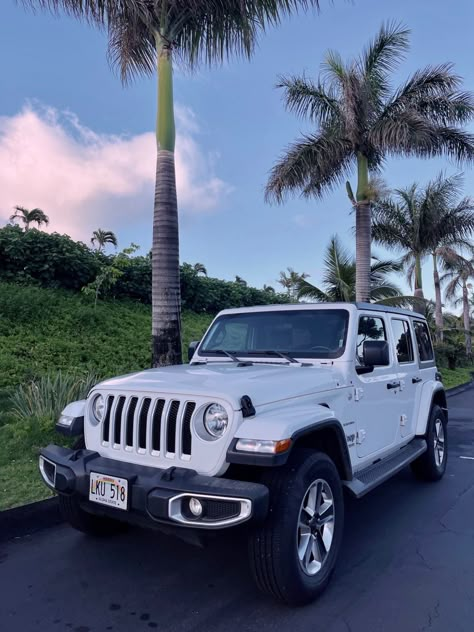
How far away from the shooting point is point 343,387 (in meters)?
3.65

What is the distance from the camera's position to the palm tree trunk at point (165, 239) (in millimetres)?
6816

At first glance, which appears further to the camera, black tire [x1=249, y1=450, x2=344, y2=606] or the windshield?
the windshield

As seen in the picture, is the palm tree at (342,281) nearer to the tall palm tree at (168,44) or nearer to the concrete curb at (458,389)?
the concrete curb at (458,389)

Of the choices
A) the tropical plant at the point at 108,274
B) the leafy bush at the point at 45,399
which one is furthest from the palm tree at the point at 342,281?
the leafy bush at the point at 45,399

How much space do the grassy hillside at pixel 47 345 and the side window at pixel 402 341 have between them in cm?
379

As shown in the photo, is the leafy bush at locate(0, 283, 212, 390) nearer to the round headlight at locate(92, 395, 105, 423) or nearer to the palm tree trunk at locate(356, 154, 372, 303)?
the round headlight at locate(92, 395, 105, 423)

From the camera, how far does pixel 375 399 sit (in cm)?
409

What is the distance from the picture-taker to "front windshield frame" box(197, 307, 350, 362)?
3951 mm

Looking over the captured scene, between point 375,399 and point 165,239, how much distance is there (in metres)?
4.16

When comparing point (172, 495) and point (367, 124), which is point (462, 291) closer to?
point (367, 124)

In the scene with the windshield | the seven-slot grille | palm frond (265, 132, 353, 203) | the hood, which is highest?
palm frond (265, 132, 353, 203)

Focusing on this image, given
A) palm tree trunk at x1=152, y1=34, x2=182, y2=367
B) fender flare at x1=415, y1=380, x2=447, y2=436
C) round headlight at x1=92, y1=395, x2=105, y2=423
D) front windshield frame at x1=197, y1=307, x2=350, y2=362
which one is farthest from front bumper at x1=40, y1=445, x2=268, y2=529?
palm tree trunk at x1=152, y1=34, x2=182, y2=367

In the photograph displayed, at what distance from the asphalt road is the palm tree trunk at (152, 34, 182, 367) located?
3.14 meters

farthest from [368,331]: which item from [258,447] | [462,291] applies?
[462,291]
